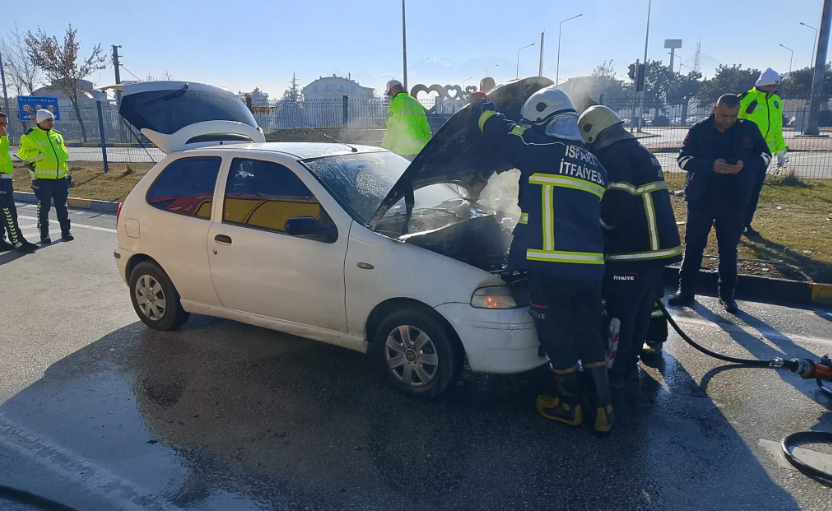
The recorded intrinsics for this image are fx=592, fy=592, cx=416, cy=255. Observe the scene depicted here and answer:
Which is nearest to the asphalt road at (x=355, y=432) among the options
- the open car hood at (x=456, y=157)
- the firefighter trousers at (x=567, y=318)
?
the firefighter trousers at (x=567, y=318)

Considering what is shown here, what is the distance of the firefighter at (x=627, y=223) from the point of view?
3.80 m

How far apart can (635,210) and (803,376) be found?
153cm

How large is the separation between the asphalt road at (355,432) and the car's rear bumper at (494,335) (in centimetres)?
39

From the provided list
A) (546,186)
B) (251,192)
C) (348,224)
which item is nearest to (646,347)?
(546,186)

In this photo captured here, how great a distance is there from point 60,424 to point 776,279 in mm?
6436

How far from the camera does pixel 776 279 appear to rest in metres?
6.08

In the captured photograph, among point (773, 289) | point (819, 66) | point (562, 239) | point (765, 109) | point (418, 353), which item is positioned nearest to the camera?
point (562, 239)

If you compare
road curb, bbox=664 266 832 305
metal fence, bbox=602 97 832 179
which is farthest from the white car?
metal fence, bbox=602 97 832 179

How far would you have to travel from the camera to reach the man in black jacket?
5.32 meters

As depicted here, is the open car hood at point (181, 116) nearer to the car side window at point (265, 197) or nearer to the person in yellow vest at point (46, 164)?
the car side window at point (265, 197)

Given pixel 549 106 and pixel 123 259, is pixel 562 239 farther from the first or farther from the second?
pixel 123 259

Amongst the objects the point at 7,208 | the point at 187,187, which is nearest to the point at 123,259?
the point at 187,187

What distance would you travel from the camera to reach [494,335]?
3.54 metres

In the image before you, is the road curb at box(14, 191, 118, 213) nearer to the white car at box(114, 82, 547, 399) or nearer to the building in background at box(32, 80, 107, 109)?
the white car at box(114, 82, 547, 399)
